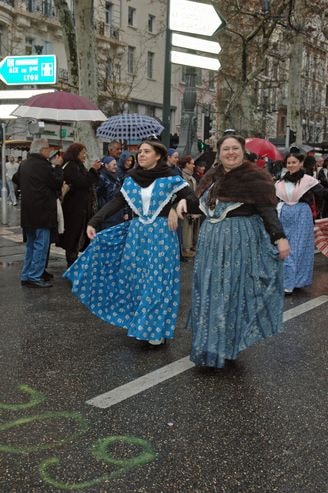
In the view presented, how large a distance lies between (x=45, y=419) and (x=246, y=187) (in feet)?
6.78

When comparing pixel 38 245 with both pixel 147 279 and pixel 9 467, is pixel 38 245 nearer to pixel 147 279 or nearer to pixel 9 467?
pixel 147 279

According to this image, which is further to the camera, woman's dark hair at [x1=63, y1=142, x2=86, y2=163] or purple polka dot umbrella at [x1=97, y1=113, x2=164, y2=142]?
purple polka dot umbrella at [x1=97, y1=113, x2=164, y2=142]

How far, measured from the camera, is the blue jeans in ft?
24.5

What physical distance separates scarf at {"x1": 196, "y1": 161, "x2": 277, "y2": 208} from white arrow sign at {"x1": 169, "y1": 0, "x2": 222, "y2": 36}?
263 inches

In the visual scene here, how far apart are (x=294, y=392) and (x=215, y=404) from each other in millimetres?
612

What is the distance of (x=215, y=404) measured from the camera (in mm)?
3928

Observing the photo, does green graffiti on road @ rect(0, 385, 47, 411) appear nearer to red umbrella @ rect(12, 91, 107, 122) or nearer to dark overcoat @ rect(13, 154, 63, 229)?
dark overcoat @ rect(13, 154, 63, 229)

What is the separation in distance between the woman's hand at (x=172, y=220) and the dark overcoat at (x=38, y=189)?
283 cm

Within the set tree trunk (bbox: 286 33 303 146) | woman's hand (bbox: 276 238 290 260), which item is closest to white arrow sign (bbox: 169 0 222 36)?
woman's hand (bbox: 276 238 290 260)

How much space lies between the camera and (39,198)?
24.1 feet

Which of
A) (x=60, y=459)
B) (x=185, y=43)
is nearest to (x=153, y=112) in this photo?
(x=185, y=43)

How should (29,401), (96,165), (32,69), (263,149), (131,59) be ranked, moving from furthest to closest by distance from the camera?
(131,59) < (263,149) < (32,69) < (96,165) < (29,401)

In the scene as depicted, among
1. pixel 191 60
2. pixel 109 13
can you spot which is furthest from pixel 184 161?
pixel 109 13

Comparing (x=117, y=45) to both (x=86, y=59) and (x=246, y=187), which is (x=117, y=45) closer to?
(x=86, y=59)
